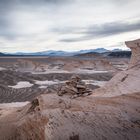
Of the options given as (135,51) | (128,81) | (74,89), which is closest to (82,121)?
(74,89)

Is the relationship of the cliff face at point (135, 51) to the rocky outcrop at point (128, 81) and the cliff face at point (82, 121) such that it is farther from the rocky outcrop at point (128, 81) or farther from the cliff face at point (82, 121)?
the cliff face at point (82, 121)

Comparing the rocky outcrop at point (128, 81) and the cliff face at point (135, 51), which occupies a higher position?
the cliff face at point (135, 51)

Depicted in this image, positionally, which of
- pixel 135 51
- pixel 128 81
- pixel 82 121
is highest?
pixel 135 51

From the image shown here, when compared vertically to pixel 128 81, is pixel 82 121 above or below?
below

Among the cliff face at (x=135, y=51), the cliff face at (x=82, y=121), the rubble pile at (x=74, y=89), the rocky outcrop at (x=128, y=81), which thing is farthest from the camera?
the cliff face at (x=135, y=51)

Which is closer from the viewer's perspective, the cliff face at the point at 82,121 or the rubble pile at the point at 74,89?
the cliff face at the point at 82,121

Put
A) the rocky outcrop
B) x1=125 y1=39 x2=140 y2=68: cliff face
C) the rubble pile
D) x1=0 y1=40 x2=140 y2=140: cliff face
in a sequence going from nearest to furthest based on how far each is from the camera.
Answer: x1=0 y1=40 x2=140 y2=140: cliff face → the rocky outcrop → the rubble pile → x1=125 y1=39 x2=140 y2=68: cliff face

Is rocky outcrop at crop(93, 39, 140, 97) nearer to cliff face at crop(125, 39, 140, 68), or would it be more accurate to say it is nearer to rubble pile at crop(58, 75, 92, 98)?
cliff face at crop(125, 39, 140, 68)

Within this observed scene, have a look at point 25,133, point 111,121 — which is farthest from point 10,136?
point 111,121

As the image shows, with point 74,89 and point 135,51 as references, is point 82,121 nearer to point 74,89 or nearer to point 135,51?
point 74,89

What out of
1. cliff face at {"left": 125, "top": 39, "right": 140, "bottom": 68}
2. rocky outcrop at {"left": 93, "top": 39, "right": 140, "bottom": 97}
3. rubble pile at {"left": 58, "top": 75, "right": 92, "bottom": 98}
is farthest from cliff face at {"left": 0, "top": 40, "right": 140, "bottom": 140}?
cliff face at {"left": 125, "top": 39, "right": 140, "bottom": 68}

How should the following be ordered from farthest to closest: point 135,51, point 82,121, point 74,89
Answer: point 135,51, point 74,89, point 82,121

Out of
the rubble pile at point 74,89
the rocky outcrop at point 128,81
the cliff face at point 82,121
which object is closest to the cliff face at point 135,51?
the rocky outcrop at point 128,81

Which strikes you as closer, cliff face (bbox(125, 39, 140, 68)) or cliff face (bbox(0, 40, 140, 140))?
cliff face (bbox(0, 40, 140, 140))
